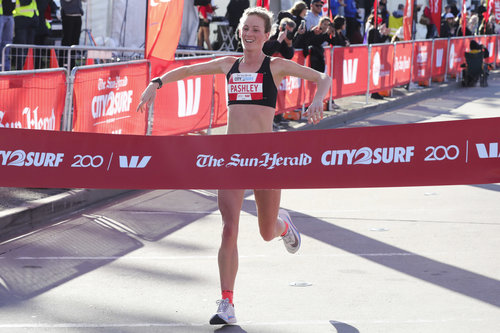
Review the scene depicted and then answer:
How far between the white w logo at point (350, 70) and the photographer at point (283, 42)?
3989mm

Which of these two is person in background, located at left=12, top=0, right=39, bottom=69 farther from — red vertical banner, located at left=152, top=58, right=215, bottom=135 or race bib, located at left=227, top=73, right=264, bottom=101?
race bib, located at left=227, top=73, right=264, bottom=101

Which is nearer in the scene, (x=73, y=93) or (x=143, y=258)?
(x=143, y=258)

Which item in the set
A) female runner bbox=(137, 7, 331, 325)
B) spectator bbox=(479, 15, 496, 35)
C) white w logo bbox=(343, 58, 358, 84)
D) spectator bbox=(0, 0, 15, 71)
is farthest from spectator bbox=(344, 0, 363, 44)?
female runner bbox=(137, 7, 331, 325)

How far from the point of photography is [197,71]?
6.17 metres

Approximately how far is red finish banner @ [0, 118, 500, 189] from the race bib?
707 mm

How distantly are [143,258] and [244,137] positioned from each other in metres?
2.55

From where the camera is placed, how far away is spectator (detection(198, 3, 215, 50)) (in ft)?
69.8

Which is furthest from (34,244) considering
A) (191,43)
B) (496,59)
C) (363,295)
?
(496,59)

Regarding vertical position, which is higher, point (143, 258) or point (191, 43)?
point (191, 43)

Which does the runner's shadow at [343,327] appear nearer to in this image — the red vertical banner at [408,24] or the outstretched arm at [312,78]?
the outstretched arm at [312,78]

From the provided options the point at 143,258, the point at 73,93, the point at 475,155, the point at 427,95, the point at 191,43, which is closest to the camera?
the point at 475,155

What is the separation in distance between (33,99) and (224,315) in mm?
4429

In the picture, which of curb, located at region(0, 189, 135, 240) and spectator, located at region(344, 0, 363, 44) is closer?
curb, located at region(0, 189, 135, 240)

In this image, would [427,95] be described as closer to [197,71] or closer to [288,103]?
[288,103]
